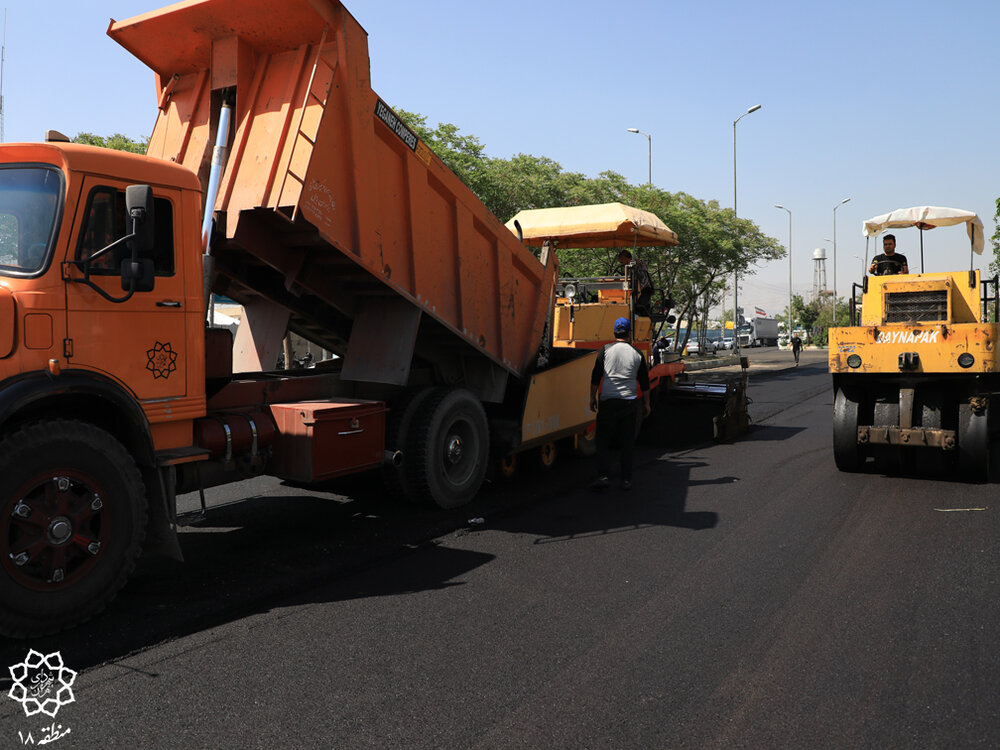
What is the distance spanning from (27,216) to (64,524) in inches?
65.1

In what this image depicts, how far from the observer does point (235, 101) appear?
572 cm

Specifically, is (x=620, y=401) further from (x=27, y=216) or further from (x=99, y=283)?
(x=27, y=216)

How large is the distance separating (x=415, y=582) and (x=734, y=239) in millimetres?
28786

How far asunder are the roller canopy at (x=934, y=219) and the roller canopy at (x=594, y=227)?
2.75 meters

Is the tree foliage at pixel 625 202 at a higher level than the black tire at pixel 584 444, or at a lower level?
higher

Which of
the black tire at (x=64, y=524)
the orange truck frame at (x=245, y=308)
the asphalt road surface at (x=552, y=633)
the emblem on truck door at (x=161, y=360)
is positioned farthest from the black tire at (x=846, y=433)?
the black tire at (x=64, y=524)

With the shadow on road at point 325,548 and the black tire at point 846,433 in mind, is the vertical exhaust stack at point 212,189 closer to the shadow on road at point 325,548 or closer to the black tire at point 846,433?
the shadow on road at point 325,548

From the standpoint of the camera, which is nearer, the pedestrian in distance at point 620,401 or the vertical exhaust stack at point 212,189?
the vertical exhaust stack at point 212,189

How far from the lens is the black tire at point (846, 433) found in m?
8.12

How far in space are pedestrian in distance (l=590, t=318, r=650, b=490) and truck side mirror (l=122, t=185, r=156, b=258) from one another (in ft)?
15.0

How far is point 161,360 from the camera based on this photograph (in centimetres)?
468

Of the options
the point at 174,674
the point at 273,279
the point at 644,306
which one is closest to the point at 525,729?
the point at 174,674

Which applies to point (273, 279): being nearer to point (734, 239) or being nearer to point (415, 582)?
point (415, 582)

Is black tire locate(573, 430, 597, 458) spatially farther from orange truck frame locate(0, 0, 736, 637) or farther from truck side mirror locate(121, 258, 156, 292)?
truck side mirror locate(121, 258, 156, 292)
